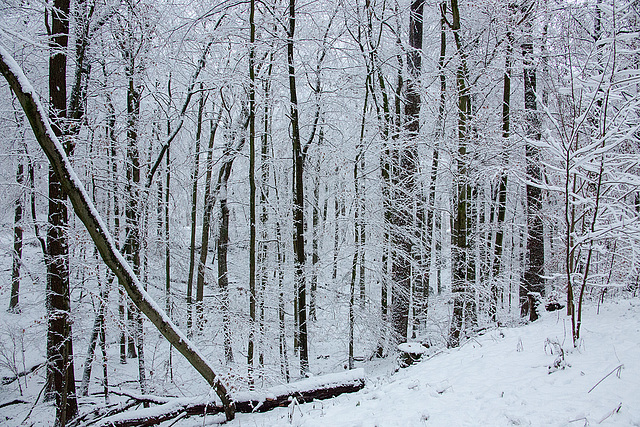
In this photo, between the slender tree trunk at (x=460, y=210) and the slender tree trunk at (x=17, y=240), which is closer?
the slender tree trunk at (x=17, y=240)

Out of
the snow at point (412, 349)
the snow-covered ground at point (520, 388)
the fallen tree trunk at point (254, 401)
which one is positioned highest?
the snow-covered ground at point (520, 388)

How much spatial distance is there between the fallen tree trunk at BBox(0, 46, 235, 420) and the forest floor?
1.41 meters

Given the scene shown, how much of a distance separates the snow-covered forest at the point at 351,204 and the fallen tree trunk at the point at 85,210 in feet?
0.07

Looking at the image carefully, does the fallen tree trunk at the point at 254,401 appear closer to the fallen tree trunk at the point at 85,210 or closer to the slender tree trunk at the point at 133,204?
the fallen tree trunk at the point at 85,210

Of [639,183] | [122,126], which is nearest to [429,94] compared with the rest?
[639,183]

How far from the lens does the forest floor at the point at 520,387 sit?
9.03 ft

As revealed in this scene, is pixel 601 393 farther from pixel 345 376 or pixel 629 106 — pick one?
pixel 345 376

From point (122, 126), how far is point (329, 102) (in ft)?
19.1

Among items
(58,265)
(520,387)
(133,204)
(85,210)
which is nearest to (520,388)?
(520,387)

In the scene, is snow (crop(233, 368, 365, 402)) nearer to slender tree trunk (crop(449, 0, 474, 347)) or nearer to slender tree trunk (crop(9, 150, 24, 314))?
slender tree trunk (crop(449, 0, 474, 347))

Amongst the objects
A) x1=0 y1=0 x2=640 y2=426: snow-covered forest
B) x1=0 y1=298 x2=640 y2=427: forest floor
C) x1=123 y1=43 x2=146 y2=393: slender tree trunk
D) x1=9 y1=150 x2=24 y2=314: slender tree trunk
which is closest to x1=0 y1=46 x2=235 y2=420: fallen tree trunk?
x1=0 y1=0 x2=640 y2=426: snow-covered forest

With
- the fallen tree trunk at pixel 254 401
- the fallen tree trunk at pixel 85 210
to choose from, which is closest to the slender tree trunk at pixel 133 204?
the fallen tree trunk at pixel 254 401

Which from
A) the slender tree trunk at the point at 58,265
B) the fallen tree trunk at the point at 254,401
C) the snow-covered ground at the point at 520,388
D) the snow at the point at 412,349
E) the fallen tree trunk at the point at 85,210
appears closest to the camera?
the snow-covered ground at the point at 520,388

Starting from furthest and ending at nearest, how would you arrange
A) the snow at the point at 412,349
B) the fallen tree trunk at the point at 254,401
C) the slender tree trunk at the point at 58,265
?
the snow at the point at 412,349 → the slender tree trunk at the point at 58,265 → the fallen tree trunk at the point at 254,401
